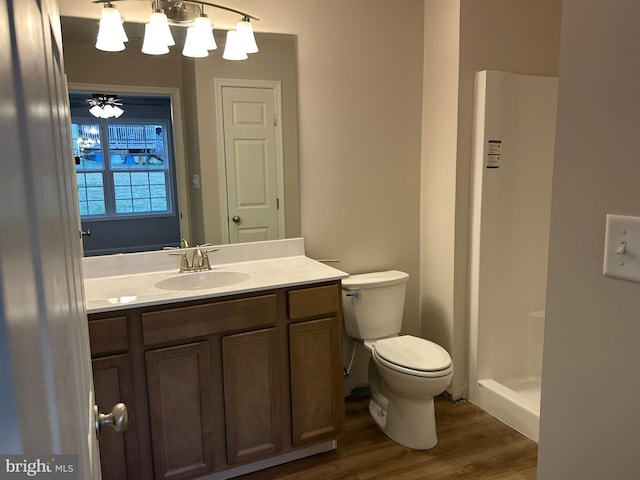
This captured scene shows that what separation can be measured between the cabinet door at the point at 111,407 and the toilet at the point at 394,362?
46.2 inches

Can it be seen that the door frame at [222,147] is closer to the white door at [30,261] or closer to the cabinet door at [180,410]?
the cabinet door at [180,410]

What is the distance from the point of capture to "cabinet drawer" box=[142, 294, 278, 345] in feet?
6.09

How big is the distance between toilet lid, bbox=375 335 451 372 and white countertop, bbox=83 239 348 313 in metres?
0.50

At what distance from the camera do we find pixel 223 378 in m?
2.01

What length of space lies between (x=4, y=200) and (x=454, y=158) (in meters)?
2.53

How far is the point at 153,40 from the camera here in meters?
2.16

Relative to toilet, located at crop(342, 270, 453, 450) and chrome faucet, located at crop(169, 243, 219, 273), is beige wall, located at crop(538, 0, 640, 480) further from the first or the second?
chrome faucet, located at crop(169, 243, 219, 273)

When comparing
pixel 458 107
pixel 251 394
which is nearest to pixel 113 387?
pixel 251 394

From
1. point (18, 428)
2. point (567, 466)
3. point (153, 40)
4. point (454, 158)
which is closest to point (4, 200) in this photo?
point (18, 428)

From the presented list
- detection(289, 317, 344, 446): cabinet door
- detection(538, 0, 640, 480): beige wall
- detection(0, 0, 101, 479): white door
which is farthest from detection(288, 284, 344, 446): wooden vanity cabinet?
detection(0, 0, 101, 479): white door

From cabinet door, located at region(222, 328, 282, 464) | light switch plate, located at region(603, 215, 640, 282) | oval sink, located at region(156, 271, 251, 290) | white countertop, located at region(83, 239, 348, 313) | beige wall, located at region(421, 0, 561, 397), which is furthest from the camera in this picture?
beige wall, located at region(421, 0, 561, 397)

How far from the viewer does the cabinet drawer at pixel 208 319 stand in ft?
6.09

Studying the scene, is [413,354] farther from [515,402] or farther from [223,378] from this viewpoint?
[223,378]

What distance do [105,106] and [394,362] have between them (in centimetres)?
183
